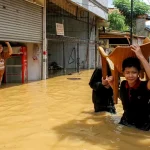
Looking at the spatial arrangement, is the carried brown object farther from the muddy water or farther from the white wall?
the white wall

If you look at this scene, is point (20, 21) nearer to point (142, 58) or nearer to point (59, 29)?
point (59, 29)

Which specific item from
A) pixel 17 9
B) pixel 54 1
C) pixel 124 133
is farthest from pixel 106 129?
pixel 54 1

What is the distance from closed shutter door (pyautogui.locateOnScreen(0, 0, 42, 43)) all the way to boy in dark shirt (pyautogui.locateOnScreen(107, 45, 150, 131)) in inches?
278

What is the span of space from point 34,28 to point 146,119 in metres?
9.63

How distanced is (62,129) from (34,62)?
32.3 feet

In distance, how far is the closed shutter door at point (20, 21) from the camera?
12031 millimetres

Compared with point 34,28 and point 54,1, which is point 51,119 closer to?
point 34,28

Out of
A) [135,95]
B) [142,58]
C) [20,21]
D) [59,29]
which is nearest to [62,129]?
[135,95]

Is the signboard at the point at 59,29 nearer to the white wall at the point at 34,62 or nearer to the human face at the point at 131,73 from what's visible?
the white wall at the point at 34,62

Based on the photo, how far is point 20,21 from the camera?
1320 cm

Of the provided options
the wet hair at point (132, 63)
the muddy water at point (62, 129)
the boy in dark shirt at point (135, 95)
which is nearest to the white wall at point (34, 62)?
the muddy water at point (62, 129)

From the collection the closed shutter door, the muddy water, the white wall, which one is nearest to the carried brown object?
the muddy water

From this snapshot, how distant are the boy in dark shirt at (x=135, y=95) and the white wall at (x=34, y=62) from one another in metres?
9.72

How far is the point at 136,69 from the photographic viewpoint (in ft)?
17.6
